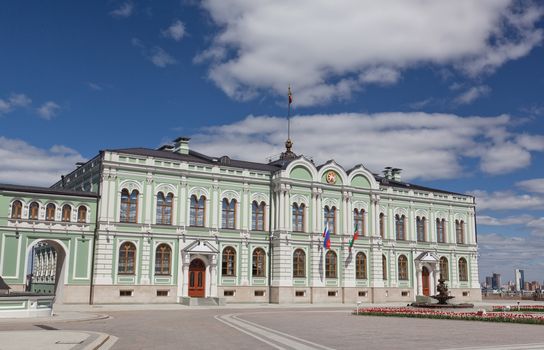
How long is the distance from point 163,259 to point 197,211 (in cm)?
515

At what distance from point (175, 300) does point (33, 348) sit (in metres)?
33.2

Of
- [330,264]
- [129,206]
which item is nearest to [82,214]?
[129,206]

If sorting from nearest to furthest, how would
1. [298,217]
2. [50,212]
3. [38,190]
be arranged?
[38,190], [50,212], [298,217]

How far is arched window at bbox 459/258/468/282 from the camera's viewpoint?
2584 inches

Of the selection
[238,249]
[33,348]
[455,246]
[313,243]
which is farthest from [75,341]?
[455,246]

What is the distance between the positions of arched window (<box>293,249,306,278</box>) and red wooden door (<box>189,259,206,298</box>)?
8773 mm

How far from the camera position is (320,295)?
55.0 m

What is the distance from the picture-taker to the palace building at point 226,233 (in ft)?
148

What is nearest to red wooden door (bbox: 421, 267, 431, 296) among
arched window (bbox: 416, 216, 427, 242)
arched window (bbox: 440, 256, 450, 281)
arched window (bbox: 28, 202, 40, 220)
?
arched window (bbox: 440, 256, 450, 281)

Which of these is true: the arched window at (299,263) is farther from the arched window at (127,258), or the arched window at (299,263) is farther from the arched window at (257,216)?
the arched window at (127,258)

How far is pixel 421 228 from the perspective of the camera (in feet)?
211

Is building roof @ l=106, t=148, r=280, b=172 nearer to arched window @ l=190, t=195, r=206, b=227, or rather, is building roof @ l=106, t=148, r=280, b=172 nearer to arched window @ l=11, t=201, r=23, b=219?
arched window @ l=190, t=195, r=206, b=227

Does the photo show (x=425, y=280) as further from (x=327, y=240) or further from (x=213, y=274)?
(x=213, y=274)

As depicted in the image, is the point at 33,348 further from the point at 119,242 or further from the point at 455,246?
the point at 455,246
